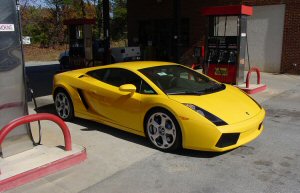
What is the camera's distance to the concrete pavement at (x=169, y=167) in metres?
4.30

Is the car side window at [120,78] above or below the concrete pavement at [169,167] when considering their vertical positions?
above

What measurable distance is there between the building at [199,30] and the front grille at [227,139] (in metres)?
11.0

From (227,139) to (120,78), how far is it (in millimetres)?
2211

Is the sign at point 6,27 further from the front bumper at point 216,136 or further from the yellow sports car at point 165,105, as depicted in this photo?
the front bumper at point 216,136

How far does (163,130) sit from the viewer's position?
5348mm

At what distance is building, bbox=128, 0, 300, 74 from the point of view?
579 inches

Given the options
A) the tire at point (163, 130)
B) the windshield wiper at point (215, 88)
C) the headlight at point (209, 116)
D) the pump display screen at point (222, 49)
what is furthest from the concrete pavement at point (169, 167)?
the pump display screen at point (222, 49)

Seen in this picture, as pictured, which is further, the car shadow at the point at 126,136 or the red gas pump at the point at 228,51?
the red gas pump at the point at 228,51

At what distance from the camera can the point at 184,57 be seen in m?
18.9

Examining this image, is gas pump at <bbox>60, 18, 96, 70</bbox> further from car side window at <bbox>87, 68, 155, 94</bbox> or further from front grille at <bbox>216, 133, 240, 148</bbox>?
front grille at <bbox>216, 133, 240, 148</bbox>

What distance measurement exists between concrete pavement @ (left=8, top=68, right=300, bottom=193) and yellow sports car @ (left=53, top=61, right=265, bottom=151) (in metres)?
0.25

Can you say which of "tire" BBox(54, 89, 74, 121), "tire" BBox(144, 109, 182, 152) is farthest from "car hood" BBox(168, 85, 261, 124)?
"tire" BBox(54, 89, 74, 121)

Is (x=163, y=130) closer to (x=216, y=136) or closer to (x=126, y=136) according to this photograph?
(x=216, y=136)

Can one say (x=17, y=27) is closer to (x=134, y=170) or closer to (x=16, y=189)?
(x=16, y=189)
